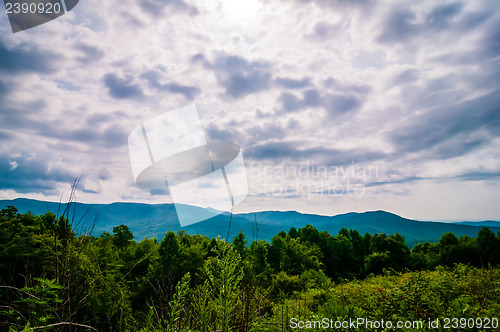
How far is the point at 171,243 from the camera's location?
1047 inches

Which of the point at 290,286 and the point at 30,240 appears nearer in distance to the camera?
the point at 30,240

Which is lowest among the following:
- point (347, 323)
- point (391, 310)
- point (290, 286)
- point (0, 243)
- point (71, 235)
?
point (290, 286)

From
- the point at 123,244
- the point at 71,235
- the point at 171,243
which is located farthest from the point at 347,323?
the point at 123,244

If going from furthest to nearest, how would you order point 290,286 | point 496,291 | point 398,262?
point 398,262 → point 290,286 → point 496,291

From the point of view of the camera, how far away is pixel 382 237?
40562mm

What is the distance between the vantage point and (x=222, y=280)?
6.97ft

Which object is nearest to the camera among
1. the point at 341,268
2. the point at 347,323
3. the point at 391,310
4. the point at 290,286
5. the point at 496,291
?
the point at 347,323

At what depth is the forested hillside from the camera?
2.27 meters

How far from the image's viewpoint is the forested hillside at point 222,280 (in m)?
2.27

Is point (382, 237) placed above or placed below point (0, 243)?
below

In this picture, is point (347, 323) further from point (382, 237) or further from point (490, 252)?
point (382, 237)

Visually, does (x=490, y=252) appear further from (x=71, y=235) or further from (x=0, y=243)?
(x=0, y=243)

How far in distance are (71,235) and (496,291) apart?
8296 mm

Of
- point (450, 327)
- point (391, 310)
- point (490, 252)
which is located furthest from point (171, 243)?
point (490, 252)
